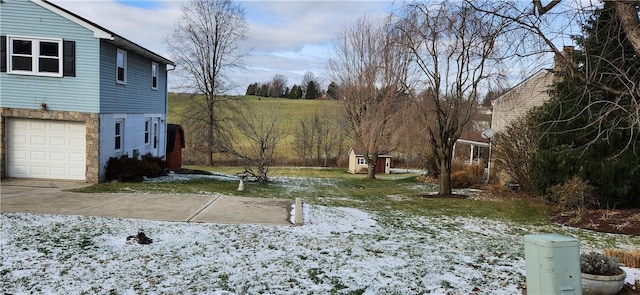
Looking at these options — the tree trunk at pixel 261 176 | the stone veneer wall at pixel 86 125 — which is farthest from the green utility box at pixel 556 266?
the tree trunk at pixel 261 176

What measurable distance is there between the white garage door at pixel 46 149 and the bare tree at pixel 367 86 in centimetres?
1457

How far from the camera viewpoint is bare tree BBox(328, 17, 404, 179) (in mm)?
24562

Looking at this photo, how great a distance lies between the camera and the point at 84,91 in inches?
539

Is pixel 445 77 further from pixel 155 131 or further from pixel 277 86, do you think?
pixel 277 86

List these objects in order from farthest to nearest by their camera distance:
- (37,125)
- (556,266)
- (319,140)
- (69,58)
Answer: (319,140), (37,125), (69,58), (556,266)

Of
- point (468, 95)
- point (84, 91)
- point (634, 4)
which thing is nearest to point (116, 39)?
point (84, 91)

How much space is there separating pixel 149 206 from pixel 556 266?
331 inches

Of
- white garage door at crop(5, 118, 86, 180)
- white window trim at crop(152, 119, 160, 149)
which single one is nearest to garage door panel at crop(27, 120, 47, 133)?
white garage door at crop(5, 118, 86, 180)

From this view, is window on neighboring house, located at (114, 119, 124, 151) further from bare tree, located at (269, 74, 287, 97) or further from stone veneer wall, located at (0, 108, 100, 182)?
bare tree, located at (269, 74, 287, 97)

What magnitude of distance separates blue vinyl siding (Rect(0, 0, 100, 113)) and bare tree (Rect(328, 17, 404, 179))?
1443 cm

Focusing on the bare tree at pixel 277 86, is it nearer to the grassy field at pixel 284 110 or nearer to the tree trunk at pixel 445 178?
the grassy field at pixel 284 110

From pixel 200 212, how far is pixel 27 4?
9.75 m

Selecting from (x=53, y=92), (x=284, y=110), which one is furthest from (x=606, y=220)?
(x=284, y=110)

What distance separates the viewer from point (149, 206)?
9641mm
